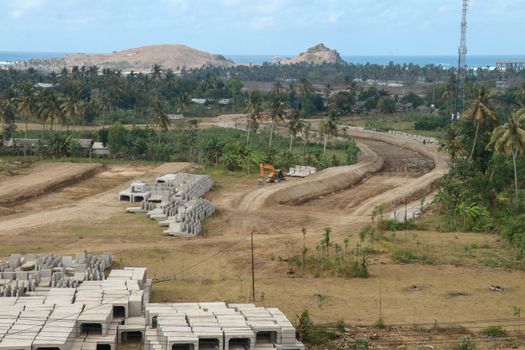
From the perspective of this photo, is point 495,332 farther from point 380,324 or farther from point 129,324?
point 129,324

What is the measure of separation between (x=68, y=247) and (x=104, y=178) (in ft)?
84.7

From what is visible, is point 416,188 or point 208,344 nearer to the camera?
point 208,344

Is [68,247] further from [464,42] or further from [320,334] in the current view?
[464,42]

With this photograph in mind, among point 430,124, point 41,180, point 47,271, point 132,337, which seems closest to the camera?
point 132,337

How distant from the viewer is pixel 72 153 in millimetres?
76000

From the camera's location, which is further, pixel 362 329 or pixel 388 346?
pixel 362 329

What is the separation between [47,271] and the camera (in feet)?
107

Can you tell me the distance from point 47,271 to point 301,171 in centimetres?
3786

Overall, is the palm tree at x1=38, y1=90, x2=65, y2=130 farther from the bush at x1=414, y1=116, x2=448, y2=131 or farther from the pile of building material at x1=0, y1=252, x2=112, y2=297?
the bush at x1=414, y1=116, x2=448, y2=131

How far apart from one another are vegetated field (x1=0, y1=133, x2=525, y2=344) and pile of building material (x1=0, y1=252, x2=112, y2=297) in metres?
2.76

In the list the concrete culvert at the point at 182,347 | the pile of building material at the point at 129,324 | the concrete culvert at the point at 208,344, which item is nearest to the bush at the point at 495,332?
the pile of building material at the point at 129,324

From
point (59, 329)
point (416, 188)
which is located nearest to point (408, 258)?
point (59, 329)

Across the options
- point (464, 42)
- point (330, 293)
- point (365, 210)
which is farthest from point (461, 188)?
point (464, 42)

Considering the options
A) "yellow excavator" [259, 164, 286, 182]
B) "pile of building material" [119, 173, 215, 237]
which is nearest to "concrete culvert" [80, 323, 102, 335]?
"pile of building material" [119, 173, 215, 237]
